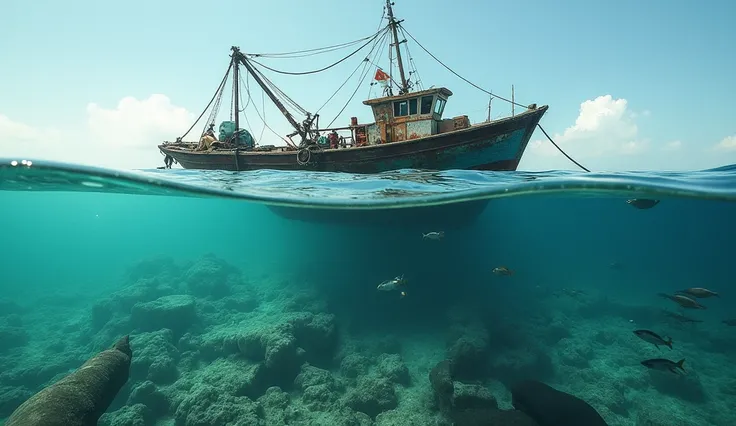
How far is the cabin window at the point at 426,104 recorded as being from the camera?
1570cm

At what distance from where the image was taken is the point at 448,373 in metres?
9.97

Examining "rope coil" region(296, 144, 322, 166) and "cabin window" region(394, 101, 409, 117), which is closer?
"rope coil" region(296, 144, 322, 166)

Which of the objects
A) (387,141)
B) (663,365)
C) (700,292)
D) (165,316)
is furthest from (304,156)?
(700,292)

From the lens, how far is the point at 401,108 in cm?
1623

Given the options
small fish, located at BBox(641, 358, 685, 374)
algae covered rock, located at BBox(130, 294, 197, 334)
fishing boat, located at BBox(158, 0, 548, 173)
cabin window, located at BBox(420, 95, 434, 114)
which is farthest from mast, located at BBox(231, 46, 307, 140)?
small fish, located at BBox(641, 358, 685, 374)

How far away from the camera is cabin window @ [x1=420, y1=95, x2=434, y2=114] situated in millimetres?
15702

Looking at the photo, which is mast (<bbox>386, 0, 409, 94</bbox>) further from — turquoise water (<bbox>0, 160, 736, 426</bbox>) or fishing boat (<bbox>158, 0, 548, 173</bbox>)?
turquoise water (<bbox>0, 160, 736, 426</bbox>)

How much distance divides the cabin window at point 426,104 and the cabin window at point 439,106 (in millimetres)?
377

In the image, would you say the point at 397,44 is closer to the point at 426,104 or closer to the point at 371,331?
the point at 426,104

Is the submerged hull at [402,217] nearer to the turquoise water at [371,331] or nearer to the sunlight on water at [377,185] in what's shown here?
the turquoise water at [371,331]

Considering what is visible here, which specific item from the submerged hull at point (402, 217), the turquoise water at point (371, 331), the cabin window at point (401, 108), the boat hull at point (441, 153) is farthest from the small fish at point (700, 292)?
the cabin window at point (401, 108)

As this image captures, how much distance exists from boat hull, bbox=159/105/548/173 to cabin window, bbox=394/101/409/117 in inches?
116

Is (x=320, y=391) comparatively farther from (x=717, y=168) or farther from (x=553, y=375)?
(x=717, y=168)

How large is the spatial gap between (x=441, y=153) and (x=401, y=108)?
12.8 feet
